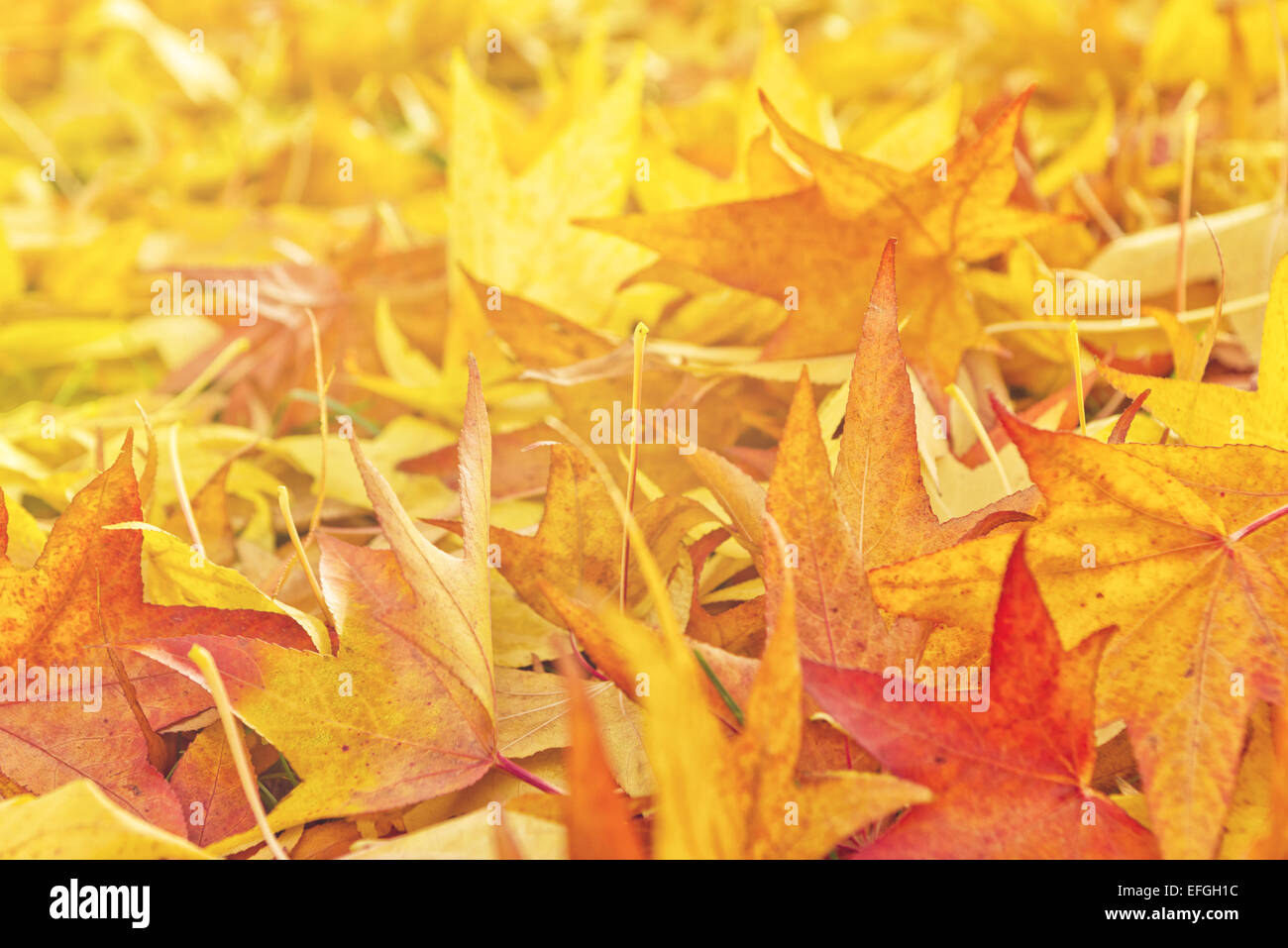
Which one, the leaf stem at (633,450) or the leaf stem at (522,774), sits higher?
the leaf stem at (633,450)

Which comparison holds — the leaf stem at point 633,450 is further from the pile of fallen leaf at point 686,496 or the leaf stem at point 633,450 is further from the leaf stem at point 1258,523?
the leaf stem at point 1258,523

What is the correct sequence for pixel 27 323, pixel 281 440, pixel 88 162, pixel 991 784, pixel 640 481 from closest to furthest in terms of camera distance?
pixel 991 784, pixel 640 481, pixel 281 440, pixel 27 323, pixel 88 162

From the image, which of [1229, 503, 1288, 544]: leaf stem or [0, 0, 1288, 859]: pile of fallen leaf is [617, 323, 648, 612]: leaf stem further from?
[1229, 503, 1288, 544]: leaf stem

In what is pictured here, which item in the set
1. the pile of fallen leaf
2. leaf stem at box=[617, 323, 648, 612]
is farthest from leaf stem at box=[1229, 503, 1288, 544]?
leaf stem at box=[617, 323, 648, 612]

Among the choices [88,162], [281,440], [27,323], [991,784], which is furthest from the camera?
[88,162]

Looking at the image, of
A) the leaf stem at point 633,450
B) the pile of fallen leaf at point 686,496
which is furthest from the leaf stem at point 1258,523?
the leaf stem at point 633,450

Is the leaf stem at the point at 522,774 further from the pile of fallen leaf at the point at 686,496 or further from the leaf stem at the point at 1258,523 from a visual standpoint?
the leaf stem at the point at 1258,523

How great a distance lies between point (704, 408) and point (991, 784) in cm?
22

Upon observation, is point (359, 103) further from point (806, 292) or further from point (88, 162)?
point (806, 292)

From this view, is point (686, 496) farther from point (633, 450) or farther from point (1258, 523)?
point (1258, 523)

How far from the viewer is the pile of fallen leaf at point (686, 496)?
273 mm

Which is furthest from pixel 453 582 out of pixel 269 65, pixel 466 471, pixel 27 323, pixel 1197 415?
pixel 269 65

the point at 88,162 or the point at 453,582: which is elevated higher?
the point at 88,162

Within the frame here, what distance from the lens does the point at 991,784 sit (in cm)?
28
